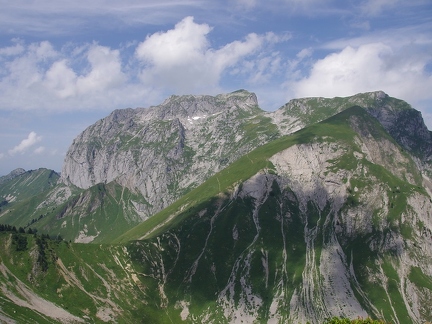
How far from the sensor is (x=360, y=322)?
118312 mm

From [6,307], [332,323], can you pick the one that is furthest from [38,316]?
[332,323]

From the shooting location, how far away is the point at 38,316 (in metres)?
194

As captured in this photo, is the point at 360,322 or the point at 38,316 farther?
the point at 38,316

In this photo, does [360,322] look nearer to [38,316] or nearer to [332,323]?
[332,323]

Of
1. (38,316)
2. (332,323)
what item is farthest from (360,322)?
(38,316)

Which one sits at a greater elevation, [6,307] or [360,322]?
[6,307]

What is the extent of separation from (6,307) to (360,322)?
152 m

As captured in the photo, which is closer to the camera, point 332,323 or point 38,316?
point 332,323

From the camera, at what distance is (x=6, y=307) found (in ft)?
606

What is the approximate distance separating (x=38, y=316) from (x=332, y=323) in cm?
14155

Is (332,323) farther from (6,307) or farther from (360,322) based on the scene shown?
(6,307)

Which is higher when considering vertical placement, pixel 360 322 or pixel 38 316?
pixel 38 316

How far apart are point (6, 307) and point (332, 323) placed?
14479 cm

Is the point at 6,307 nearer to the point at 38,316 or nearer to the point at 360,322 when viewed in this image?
the point at 38,316
